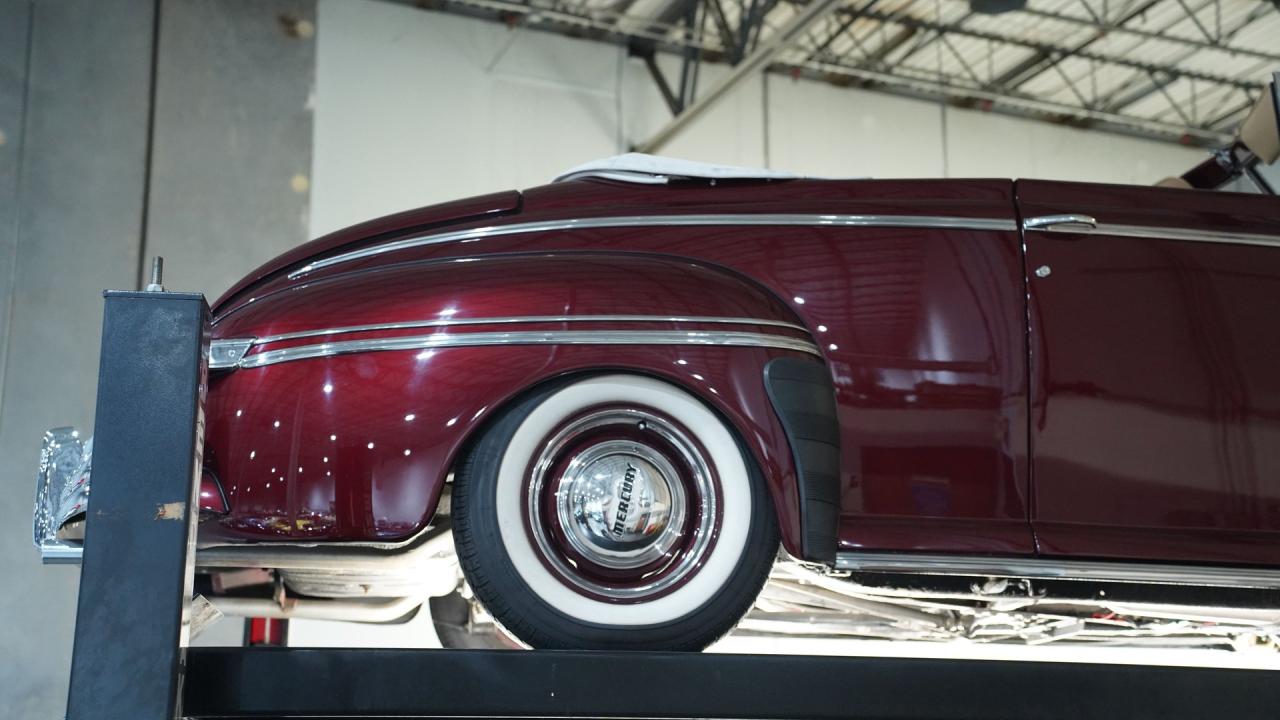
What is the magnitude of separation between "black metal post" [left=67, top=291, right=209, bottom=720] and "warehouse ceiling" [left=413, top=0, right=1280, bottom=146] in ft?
25.6

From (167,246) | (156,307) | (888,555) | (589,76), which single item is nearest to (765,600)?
(888,555)

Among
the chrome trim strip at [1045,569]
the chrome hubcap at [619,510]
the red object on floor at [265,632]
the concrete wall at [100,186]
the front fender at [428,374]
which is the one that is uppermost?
the concrete wall at [100,186]

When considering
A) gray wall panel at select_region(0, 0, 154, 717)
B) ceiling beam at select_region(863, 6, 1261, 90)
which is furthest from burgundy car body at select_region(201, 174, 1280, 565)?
ceiling beam at select_region(863, 6, 1261, 90)

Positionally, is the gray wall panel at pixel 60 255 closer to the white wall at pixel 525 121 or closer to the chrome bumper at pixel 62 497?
the white wall at pixel 525 121

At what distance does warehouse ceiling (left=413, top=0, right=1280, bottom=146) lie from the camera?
995 cm

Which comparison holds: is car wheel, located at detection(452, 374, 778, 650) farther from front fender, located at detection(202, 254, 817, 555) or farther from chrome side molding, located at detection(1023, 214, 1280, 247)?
chrome side molding, located at detection(1023, 214, 1280, 247)

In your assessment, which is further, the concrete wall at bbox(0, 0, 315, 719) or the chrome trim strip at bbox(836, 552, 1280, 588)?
the concrete wall at bbox(0, 0, 315, 719)

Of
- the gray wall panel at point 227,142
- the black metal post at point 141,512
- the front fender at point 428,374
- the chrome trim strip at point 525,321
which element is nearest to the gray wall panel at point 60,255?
the gray wall panel at point 227,142

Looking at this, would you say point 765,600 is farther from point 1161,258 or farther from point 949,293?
point 1161,258

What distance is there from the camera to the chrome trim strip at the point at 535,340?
6.68 feet

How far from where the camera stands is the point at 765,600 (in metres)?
3.05

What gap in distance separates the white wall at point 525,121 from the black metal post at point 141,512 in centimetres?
723

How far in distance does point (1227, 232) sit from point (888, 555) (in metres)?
1.01

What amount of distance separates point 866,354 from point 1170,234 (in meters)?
0.71
